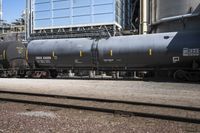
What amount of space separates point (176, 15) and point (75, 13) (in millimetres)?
23178

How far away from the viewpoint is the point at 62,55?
2944cm

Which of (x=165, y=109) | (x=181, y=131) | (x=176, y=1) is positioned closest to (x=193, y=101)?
(x=165, y=109)

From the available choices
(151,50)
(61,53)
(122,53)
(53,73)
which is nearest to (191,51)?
(151,50)

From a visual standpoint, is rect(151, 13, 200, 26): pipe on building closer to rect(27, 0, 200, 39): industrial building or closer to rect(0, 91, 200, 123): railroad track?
rect(27, 0, 200, 39): industrial building

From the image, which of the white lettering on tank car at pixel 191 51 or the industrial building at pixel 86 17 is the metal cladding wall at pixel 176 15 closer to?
the industrial building at pixel 86 17

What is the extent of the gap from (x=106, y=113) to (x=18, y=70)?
923 inches

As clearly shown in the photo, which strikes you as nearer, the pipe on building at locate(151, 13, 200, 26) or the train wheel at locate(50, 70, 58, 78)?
the pipe on building at locate(151, 13, 200, 26)

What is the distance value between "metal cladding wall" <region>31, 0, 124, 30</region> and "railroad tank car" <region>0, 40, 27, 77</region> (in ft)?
64.1

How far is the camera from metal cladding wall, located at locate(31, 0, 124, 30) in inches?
1964

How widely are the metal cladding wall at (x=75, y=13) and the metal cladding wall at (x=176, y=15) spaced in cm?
1451

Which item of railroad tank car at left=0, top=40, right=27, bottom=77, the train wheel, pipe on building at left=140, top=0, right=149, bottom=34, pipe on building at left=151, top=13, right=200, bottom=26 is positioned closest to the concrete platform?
the train wheel

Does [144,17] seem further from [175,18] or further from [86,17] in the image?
[175,18]

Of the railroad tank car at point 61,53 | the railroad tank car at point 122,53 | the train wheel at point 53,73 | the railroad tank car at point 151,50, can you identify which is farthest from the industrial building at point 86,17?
the railroad tank car at point 151,50

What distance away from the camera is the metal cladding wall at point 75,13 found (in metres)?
49.9
